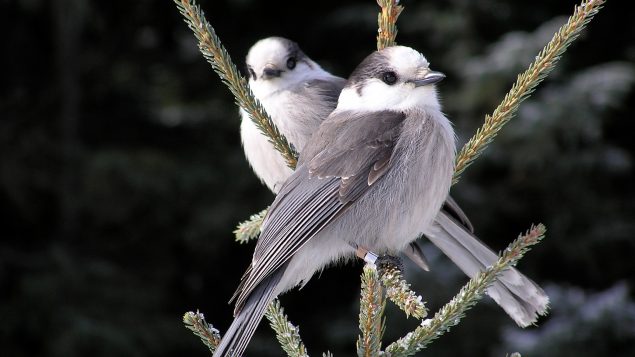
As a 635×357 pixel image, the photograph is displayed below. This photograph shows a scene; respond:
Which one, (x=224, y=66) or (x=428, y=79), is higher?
(x=224, y=66)

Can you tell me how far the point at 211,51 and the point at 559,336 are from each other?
3587mm

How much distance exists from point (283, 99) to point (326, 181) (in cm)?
88

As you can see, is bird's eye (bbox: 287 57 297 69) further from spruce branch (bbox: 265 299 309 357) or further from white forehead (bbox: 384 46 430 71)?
spruce branch (bbox: 265 299 309 357)

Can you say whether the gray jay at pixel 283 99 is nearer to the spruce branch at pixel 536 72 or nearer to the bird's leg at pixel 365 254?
the bird's leg at pixel 365 254

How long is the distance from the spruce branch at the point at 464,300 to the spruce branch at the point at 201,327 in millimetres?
378

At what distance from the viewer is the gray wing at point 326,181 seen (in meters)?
2.09

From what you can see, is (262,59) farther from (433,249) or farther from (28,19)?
(28,19)

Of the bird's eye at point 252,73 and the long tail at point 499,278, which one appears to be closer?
the long tail at point 499,278

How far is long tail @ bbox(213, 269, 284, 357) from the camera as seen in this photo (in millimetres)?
1804

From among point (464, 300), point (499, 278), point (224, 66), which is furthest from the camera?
point (499, 278)

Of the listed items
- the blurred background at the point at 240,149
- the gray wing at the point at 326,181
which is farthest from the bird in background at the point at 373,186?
the blurred background at the point at 240,149

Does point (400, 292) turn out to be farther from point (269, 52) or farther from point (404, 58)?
point (269, 52)

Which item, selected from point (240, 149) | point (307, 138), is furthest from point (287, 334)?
point (240, 149)

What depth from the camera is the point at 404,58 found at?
2.19 metres
